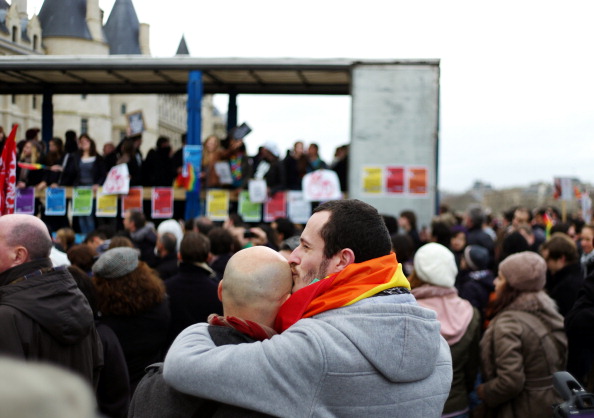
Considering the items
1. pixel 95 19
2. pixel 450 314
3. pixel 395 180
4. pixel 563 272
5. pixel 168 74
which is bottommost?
pixel 450 314

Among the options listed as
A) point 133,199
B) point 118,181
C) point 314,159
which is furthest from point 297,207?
point 118,181

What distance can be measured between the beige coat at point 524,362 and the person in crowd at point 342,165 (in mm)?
6883

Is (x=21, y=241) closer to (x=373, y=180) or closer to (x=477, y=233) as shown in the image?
(x=373, y=180)

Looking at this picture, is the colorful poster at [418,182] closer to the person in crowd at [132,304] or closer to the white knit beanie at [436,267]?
the white knit beanie at [436,267]

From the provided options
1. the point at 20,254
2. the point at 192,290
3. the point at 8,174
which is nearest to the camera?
the point at 20,254

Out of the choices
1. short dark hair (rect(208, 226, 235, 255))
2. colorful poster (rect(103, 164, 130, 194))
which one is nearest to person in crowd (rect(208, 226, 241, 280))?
short dark hair (rect(208, 226, 235, 255))

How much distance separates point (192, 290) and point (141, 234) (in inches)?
131

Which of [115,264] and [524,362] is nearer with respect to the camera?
[115,264]

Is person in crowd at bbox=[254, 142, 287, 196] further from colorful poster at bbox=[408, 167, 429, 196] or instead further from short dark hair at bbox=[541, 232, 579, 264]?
short dark hair at bbox=[541, 232, 579, 264]

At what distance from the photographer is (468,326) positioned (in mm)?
4555

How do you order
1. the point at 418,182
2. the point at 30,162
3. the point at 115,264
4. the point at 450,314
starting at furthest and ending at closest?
the point at 30,162, the point at 418,182, the point at 450,314, the point at 115,264

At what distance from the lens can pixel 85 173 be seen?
1110 centimetres

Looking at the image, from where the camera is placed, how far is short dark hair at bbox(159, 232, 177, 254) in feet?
21.7

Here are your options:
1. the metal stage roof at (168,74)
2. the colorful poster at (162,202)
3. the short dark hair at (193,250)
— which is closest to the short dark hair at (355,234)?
the short dark hair at (193,250)
